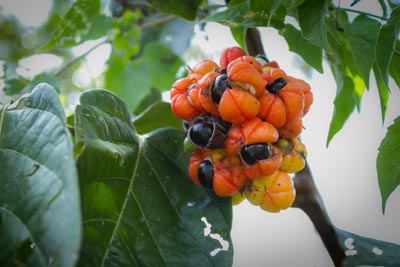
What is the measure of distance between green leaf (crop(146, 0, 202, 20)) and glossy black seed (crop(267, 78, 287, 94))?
397 millimetres

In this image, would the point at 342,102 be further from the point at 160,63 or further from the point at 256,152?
the point at 160,63

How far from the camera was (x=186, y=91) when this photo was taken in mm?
1041

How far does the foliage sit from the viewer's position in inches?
25.4

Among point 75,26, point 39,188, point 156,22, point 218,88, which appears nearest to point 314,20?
point 218,88

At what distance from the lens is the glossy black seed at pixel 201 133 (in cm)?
97

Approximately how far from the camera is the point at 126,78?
2.36 meters

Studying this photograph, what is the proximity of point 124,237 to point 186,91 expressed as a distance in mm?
307

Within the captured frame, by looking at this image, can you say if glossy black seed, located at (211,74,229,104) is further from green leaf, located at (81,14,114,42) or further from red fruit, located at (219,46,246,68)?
green leaf, located at (81,14,114,42)

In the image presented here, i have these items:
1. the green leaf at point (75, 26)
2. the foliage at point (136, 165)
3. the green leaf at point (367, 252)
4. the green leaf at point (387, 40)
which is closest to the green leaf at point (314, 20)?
the foliage at point (136, 165)

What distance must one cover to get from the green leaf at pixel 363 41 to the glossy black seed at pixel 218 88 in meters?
0.25

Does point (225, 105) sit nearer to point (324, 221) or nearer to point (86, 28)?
point (324, 221)

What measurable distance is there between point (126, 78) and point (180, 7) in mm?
1081

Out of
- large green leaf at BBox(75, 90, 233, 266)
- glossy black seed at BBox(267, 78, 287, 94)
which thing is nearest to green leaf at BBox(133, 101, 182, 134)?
large green leaf at BBox(75, 90, 233, 266)

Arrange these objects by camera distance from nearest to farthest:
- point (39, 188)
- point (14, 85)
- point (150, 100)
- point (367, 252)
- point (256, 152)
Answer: point (39, 188) → point (256, 152) → point (367, 252) → point (14, 85) → point (150, 100)
